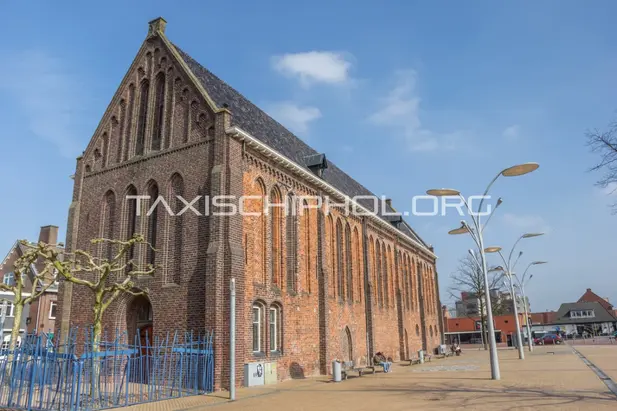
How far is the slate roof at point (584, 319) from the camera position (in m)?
98.1

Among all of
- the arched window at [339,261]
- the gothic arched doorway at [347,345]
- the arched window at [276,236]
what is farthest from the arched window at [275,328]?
the gothic arched doorway at [347,345]

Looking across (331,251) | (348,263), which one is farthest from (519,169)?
(348,263)

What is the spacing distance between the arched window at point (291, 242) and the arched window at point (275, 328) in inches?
64.2

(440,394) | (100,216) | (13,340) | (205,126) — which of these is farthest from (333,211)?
(13,340)

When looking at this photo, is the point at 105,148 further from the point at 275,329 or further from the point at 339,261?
the point at 339,261

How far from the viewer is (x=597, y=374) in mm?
20031

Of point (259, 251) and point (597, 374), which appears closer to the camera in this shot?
point (597, 374)

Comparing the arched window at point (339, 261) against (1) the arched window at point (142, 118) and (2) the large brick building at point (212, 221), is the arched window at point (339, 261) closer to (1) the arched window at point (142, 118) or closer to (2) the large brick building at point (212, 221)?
(2) the large brick building at point (212, 221)

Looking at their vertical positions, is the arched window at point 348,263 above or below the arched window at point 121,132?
below

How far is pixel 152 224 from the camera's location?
22.2 metres

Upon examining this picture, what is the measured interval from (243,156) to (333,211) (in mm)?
10032

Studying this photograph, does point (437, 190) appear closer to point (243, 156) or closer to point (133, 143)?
point (243, 156)

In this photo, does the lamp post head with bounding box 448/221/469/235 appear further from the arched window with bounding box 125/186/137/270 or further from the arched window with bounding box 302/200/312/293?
the arched window with bounding box 125/186/137/270

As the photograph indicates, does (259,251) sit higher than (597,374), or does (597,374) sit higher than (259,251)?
(259,251)
